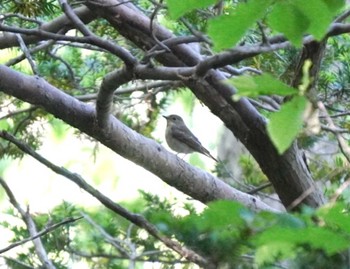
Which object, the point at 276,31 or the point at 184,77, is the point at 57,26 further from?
the point at 276,31

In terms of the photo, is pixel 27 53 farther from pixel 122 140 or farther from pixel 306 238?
pixel 306 238

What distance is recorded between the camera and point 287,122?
0.88m

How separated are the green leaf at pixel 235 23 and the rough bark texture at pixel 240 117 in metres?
1.78

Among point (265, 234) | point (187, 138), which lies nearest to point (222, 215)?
point (265, 234)

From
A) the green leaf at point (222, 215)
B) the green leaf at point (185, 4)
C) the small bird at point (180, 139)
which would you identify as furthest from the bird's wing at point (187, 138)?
the green leaf at point (222, 215)

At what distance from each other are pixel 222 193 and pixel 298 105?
6.91 feet

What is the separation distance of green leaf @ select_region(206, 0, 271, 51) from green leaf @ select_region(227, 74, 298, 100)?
0.12 m

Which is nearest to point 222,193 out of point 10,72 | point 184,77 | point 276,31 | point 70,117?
point 70,117

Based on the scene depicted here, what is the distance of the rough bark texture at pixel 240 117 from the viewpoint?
2803 millimetres

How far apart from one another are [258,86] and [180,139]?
15.3 ft

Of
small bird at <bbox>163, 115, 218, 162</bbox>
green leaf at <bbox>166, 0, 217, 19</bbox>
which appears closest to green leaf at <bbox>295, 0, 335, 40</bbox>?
green leaf at <bbox>166, 0, 217, 19</bbox>

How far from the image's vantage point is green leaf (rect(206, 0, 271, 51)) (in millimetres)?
933

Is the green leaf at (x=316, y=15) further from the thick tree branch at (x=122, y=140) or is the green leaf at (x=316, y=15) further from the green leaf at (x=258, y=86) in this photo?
the thick tree branch at (x=122, y=140)

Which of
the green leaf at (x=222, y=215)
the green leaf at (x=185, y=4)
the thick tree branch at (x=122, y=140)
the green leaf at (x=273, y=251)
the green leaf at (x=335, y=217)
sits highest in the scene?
the thick tree branch at (x=122, y=140)
